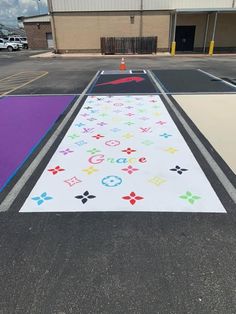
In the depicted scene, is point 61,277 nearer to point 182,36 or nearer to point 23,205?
point 23,205

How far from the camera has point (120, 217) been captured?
3.61m

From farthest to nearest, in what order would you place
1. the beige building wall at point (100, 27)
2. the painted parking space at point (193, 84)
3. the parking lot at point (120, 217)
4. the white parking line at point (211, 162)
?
the beige building wall at point (100, 27) < the painted parking space at point (193, 84) < the white parking line at point (211, 162) < the parking lot at point (120, 217)

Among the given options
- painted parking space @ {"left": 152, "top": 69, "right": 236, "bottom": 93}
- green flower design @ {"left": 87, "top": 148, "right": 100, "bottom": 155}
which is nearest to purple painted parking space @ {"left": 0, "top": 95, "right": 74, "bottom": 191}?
green flower design @ {"left": 87, "top": 148, "right": 100, "bottom": 155}

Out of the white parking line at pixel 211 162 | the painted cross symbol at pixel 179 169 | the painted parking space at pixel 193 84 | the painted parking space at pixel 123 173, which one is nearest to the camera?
the painted parking space at pixel 123 173

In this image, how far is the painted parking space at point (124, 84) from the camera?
36.5 ft

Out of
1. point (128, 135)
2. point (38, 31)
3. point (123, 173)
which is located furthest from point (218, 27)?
point (38, 31)

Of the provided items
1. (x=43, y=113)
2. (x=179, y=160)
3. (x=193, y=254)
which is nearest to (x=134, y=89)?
(x=43, y=113)

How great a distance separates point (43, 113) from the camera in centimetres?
834

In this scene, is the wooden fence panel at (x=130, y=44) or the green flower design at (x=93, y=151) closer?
the green flower design at (x=93, y=151)

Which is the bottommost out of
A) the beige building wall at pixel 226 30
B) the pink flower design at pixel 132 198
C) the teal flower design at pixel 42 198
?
the teal flower design at pixel 42 198

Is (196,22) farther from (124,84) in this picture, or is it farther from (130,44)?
(124,84)

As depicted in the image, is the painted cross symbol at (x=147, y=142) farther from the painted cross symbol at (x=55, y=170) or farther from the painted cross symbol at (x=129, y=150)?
the painted cross symbol at (x=55, y=170)

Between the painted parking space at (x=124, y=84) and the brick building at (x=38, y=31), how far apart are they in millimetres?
35492

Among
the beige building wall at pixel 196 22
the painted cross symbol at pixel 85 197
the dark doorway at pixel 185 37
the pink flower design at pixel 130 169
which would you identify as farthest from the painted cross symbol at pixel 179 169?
the dark doorway at pixel 185 37
